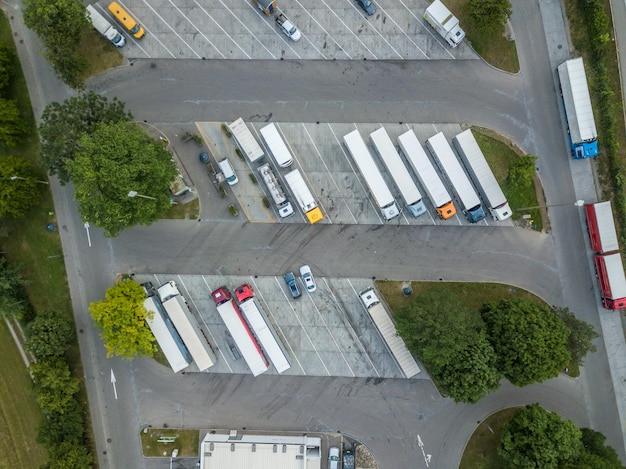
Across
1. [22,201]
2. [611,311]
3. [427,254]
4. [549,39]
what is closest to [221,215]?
[22,201]

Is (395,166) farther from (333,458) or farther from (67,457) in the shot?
(67,457)

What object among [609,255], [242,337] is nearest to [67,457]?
[242,337]

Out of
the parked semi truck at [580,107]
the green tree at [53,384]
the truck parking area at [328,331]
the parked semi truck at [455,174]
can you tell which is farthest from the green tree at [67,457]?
the parked semi truck at [580,107]

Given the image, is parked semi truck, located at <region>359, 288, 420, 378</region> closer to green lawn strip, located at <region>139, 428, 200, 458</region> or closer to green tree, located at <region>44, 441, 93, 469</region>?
green lawn strip, located at <region>139, 428, 200, 458</region>

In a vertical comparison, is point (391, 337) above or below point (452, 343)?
above

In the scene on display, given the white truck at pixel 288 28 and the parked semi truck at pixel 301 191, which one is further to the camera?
the white truck at pixel 288 28

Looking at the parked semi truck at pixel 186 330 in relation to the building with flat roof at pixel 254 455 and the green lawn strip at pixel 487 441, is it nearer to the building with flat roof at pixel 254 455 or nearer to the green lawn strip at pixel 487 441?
the building with flat roof at pixel 254 455

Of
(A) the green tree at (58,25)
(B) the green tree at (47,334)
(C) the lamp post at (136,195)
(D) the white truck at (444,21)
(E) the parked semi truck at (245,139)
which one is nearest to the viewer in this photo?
(C) the lamp post at (136,195)
